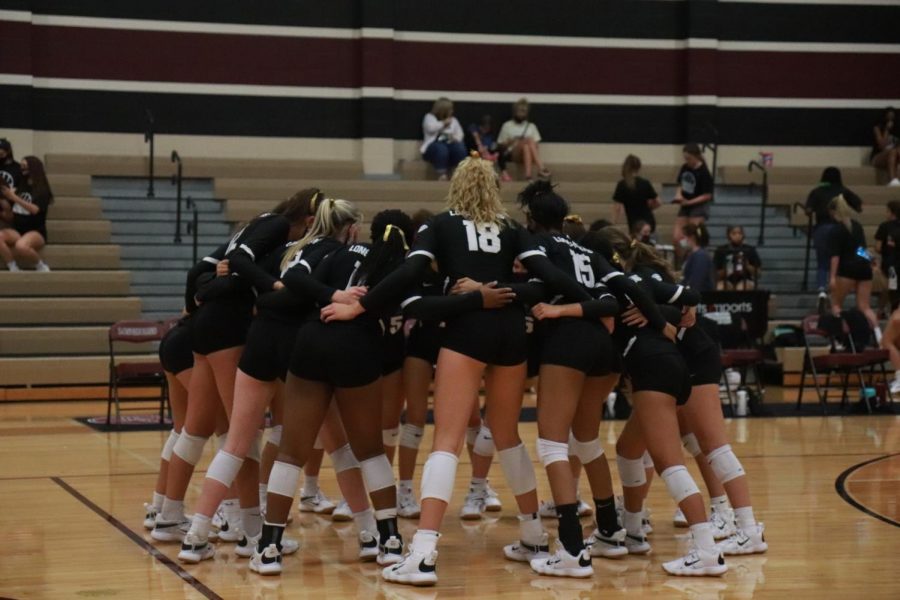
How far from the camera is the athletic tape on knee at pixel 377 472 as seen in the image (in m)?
6.32

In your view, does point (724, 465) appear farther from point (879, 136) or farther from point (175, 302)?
point (879, 136)

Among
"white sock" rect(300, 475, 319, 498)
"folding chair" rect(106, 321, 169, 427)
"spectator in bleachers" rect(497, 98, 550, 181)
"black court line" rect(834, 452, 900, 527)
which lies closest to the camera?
"black court line" rect(834, 452, 900, 527)

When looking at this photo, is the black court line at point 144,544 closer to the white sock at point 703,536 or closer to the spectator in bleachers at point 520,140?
the white sock at point 703,536

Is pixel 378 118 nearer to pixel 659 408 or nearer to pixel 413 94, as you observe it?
pixel 413 94

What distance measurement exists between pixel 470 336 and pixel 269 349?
929mm

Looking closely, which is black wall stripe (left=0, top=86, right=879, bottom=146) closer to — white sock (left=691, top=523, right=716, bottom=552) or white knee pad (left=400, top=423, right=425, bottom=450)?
white knee pad (left=400, top=423, right=425, bottom=450)

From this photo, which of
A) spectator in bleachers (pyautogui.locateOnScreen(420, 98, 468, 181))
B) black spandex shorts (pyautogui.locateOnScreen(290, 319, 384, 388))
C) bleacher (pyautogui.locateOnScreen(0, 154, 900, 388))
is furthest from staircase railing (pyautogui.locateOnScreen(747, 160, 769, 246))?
black spandex shorts (pyautogui.locateOnScreen(290, 319, 384, 388))

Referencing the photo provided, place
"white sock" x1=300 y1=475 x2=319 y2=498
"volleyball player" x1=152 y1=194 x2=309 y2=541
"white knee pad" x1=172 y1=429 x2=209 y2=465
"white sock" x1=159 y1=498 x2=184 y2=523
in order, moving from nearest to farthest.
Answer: "volleyball player" x1=152 y1=194 x2=309 y2=541, "white knee pad" x1=172 y1=429 x2=209 y2=465, "white sock" x1=159 y1=498 x2=184 y2=523, "white sock" x1=300 y1=475 x2=319 y2=498

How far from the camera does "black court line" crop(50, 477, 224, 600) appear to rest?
19.6 ft

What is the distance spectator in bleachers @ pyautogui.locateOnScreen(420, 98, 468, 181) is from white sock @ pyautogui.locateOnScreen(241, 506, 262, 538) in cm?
1129

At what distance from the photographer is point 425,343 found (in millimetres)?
7223

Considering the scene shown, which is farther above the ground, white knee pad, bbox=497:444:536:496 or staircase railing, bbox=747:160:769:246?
staircase railing, bbox=747:160:769:246

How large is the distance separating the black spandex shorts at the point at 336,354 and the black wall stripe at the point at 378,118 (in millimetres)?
11652

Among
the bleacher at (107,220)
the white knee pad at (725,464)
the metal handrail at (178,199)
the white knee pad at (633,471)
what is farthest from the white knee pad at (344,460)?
the metal handrail at (178,199)
